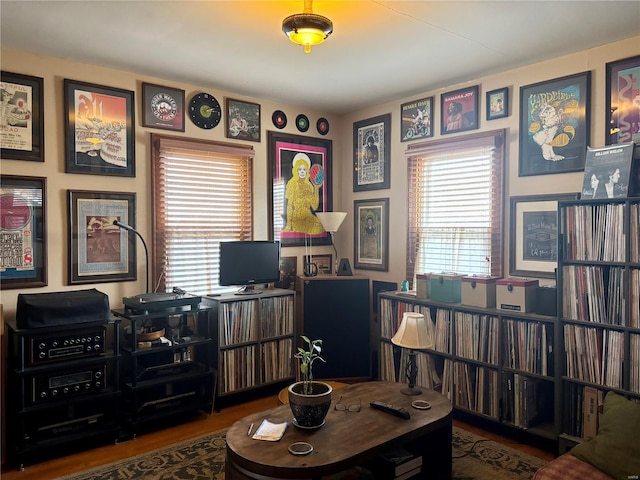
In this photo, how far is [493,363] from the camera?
3.24 metres

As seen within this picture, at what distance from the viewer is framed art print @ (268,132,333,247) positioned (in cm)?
444

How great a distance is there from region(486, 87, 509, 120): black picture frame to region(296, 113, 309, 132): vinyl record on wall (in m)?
1.72

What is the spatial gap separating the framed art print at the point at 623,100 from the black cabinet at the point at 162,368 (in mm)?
3019

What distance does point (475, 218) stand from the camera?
3.79 m

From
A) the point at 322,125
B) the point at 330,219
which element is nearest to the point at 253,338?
the point at 330,219

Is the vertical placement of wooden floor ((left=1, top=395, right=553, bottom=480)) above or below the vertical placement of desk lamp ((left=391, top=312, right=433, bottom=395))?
below

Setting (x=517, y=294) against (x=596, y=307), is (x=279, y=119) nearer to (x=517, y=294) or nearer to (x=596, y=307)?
(x=517, y=294)

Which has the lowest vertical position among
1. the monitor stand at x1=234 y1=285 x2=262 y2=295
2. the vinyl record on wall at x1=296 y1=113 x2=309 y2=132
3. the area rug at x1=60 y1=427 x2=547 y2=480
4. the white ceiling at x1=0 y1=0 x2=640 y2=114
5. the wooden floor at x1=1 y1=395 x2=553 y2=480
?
the wooden floor at x1=1 y1=395 x2=553 y2=480

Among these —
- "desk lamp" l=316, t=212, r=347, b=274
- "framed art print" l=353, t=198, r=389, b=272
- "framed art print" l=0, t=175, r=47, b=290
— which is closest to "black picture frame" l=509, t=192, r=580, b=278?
A: "framed art print" l=353, t=198, r=389, b=272

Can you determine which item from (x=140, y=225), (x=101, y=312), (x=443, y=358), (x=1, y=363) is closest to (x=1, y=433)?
(x=1, y=363)

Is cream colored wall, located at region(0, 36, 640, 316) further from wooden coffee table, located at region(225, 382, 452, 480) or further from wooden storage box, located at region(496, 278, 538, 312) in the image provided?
wooden coffee table, located at region(225, 382, 452, 480)

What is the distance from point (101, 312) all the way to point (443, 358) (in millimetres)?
2441

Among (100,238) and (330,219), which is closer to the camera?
(100,238)

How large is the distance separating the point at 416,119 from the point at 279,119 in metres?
1.25
